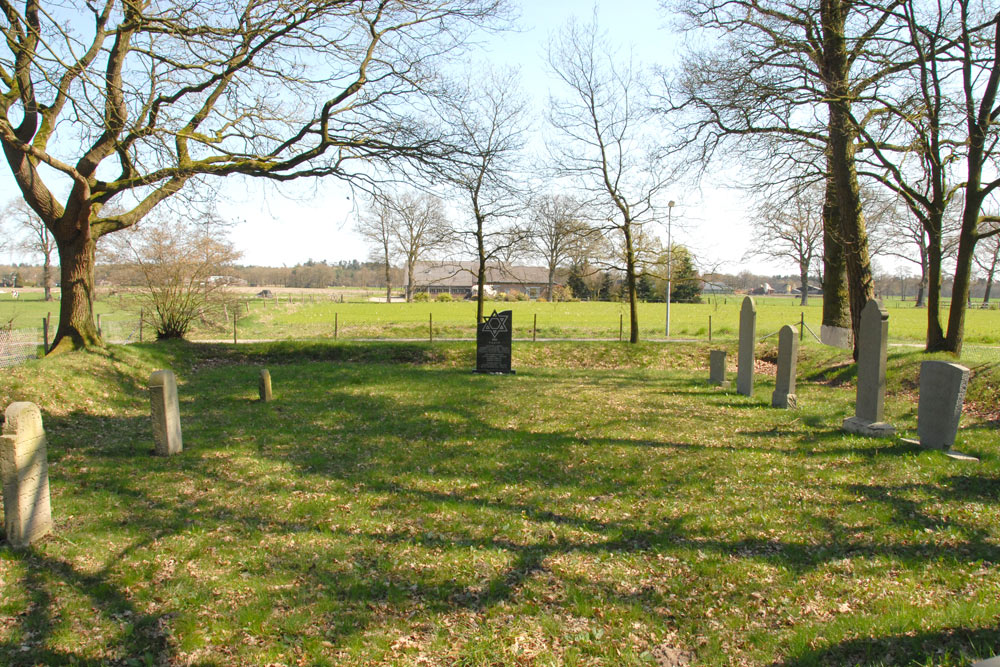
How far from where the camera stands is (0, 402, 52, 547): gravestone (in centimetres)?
555

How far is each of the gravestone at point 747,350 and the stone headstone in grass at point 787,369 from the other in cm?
136

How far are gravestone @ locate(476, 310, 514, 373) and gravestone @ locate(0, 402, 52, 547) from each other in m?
13.6

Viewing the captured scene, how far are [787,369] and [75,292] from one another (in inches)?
678

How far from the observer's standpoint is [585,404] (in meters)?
13.1

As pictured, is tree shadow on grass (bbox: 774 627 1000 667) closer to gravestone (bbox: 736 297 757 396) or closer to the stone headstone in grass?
the stone headstone in grass

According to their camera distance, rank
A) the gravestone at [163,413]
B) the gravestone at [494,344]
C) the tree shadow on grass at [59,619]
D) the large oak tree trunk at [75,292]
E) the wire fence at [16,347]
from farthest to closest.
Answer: the gravestone at [494,344] < the wire fence at [16,347] < the large oak tree trunk at [75,292] < the gravestone at [163,413] < the tree shadow on grass at [59,619]

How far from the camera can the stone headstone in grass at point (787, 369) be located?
12367 mm

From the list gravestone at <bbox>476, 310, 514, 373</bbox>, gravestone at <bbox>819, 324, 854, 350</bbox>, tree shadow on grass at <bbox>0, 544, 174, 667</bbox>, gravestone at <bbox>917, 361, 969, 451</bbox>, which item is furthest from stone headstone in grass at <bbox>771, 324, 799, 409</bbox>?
tree shadow on grass at <bbox>0, 544, 174, 667</bbox>

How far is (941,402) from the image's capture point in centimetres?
816

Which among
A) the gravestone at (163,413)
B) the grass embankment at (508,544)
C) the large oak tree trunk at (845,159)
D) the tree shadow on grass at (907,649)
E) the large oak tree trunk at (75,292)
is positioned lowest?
the grass embankment at (508,544)

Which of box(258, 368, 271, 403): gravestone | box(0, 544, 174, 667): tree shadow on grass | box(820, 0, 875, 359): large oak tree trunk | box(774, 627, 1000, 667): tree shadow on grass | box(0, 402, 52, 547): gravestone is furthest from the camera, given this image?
box(820, 0, 875, 359): large oak tree trunk

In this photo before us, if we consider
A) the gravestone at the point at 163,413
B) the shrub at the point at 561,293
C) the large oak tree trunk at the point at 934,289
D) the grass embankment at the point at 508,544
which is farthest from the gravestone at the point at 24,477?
the shrub at the point at 561,293

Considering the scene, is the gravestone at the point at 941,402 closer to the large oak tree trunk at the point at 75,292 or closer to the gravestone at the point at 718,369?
the gravestone at the point at 718,369

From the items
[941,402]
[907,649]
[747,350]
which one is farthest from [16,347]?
[941,402]
